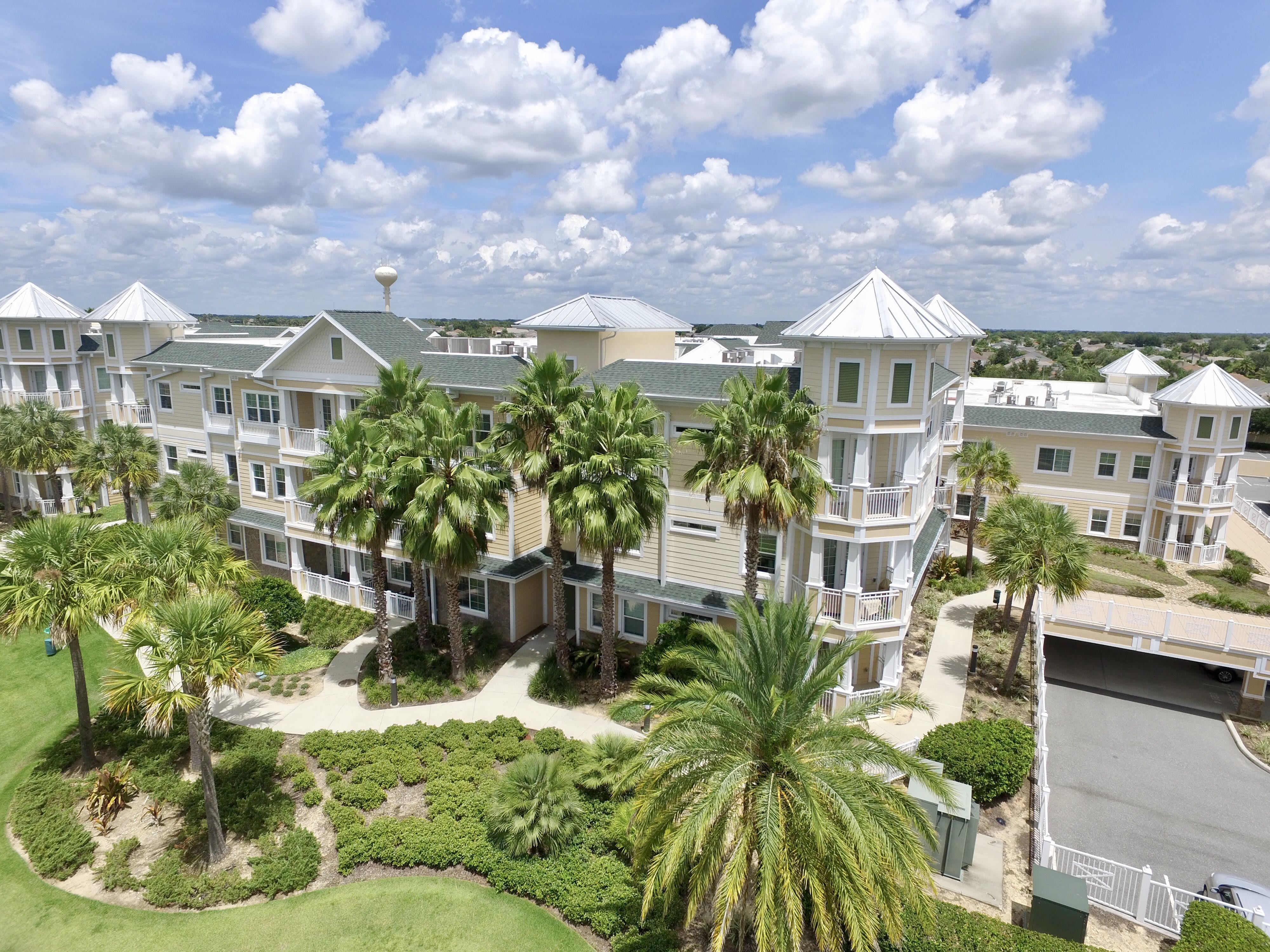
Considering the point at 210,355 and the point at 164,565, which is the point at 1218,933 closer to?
the point at 164,565

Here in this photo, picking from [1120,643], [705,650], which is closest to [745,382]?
[705,650]

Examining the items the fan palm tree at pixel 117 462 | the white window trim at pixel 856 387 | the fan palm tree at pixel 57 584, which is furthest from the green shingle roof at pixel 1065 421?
the fan palm tree at pixel 117 462

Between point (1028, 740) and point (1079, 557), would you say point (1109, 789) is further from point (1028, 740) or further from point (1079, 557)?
point (1079, 557)

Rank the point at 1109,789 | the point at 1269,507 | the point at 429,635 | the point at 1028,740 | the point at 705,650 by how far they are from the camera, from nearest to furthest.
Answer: the point at 705,650 < the point at 1028,740 < the point at 1109,789 < the point at 429,635 < the point at 1269,507

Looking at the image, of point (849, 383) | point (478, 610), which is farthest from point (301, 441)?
point (849, 383)

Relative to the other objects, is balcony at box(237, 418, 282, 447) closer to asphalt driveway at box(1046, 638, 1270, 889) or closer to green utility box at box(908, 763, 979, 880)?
green utility box at box(908, 763, 979, 880)

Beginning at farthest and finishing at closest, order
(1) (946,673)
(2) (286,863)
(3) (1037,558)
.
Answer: (1) (946,673), (3) (1037,558), (2) (286,863)

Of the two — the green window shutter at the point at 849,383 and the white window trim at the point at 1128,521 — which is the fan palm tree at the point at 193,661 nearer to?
the green window shutter at the point at 849,383
